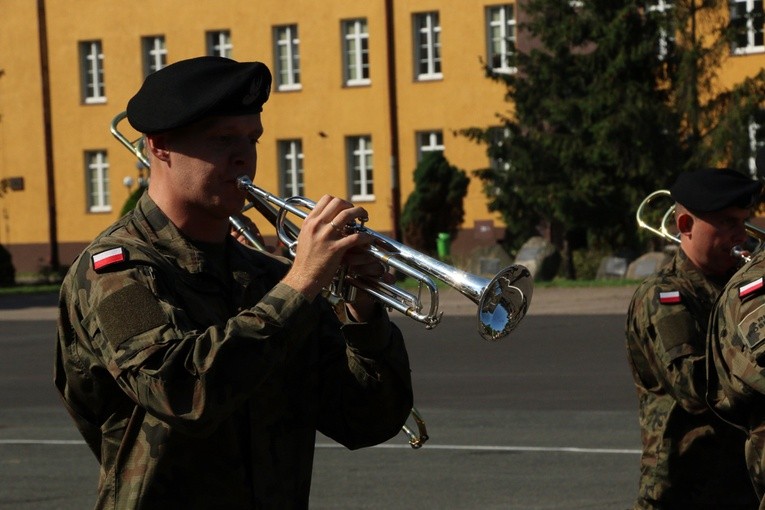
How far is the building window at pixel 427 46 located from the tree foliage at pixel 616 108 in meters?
10.6

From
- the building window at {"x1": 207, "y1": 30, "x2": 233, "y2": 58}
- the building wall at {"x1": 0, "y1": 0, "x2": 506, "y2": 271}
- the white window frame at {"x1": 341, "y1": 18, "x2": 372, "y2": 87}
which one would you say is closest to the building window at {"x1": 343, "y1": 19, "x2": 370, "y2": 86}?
the white window frame at {"x1": 341, "y1": 18, "x2": 372, "y2": 87}

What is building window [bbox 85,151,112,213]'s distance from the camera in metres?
51.3

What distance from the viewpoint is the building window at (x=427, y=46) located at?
151ft

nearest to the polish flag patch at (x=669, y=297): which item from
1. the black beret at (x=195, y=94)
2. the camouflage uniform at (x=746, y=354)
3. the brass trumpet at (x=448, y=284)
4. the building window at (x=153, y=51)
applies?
the camouflage uniform at (x=746, y=354)

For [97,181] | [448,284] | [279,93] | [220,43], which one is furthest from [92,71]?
[448,284]

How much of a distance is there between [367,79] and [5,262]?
11764 millimetres

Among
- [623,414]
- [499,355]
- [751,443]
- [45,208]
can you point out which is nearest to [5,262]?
[45,208]

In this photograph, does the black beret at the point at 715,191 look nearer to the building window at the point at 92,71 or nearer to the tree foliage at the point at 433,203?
the tree foliage at the point at 433,203

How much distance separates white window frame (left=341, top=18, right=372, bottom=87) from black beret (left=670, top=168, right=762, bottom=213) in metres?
41.0

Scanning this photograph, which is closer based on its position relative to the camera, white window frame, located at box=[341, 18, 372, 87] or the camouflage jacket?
the camouflage jacket

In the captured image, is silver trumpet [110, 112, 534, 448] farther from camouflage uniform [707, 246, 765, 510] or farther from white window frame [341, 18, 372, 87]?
white window frame [341, 18, 372, 87]

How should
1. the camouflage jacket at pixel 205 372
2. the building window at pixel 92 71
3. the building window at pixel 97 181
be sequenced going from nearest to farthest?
the camouflage jacket at pixel 205 372, the building window at pixel 92 71, the building window at pixel 97 181

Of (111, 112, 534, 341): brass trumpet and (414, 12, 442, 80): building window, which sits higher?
(414, 12, 442, 80): building window

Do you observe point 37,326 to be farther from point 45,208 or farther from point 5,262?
point 45,208
